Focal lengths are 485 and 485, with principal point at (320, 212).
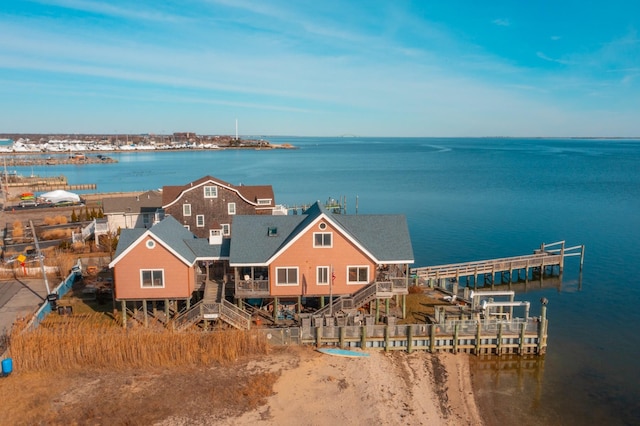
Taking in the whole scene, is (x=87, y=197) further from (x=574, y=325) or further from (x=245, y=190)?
(x=574, y=325)

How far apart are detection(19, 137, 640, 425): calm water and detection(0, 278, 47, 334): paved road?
100ft

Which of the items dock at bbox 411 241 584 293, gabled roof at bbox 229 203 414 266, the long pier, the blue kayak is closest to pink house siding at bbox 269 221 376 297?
gabled roof at bbox 229 203 414 266

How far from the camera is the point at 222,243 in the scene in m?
35.0

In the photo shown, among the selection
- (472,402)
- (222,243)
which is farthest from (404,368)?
(222,243)

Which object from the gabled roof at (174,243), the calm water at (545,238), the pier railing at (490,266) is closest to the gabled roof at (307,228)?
the gabled roof at (174,243)

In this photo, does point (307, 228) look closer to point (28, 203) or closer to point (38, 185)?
point (28, 203)

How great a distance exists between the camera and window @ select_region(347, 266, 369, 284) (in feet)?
108

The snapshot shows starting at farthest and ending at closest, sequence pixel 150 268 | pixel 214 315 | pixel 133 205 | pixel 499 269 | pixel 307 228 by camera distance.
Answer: pixel 133 205, pixel 499 269, pixel 307 228, pixel 150 268, pixel 214 315

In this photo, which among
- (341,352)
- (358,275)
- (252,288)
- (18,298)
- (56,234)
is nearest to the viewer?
(341,352)

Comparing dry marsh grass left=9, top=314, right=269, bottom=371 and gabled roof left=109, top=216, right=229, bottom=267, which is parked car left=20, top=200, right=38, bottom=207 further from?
dry marsh grass left=9, top=314, right=269, bottom=371

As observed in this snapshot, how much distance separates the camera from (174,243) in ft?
107

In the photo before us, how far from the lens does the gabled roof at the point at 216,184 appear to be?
154 ft

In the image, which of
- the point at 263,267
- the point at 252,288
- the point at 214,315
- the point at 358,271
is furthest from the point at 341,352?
the point at 263,267

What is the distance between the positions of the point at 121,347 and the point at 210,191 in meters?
21.5
